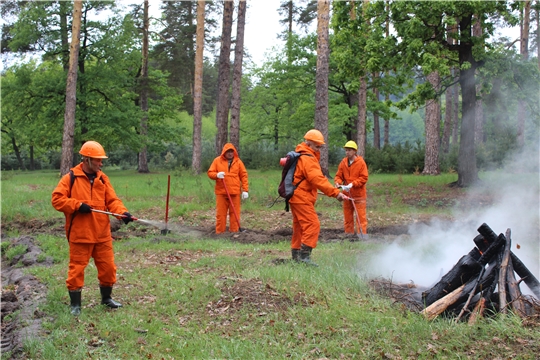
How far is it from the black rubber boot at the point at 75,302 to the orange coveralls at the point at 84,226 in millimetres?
74

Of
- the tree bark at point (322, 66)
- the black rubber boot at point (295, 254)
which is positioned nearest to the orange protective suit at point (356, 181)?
the black rubber boot at point (295, 254)

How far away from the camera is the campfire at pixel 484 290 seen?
5568mm

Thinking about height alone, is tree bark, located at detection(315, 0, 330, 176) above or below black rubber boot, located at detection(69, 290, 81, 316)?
above

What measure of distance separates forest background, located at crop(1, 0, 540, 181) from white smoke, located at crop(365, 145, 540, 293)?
72.3 inches

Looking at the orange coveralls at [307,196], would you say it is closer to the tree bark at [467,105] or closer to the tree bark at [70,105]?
the tree bark at [467,105]

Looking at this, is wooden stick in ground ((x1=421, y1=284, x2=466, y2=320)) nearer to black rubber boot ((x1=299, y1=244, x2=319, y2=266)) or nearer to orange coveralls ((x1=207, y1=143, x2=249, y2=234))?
black rubber boot ((x1=299, y1=244, x2=319, y2=266))

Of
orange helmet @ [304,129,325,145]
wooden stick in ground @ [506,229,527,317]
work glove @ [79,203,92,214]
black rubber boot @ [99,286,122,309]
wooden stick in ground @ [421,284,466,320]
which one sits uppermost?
orange helmet @ [304,129,325,145]

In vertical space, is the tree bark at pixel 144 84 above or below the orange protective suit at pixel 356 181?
above

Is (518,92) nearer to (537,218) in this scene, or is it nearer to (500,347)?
(537,218)

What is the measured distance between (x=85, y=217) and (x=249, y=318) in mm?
2391

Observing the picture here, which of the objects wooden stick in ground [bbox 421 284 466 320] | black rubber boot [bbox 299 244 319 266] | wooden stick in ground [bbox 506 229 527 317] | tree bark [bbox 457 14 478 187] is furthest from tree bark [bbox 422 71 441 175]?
wooden stick in ground [bbox 421 284 466 320]

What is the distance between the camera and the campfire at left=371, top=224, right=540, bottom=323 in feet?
18.3

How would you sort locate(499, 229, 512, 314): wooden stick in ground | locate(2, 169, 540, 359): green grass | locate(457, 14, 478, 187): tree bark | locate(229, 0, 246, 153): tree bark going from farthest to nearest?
1. locate(229, 0, 246, 153): tree bark
2. locate(457, 14, 478, 187): tree bark
3. locate(499, 229, 512, 314): wooden stick in ground
4. locate(2, 169, 540, 359): green grass

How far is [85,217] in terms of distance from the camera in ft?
20.7
